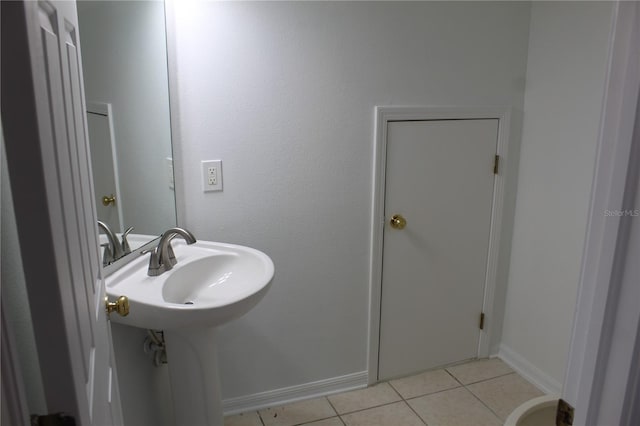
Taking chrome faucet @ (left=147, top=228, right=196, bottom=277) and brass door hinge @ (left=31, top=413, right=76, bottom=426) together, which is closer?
brass door hinge @ (left=31, top=413, right=76, bottom=426)

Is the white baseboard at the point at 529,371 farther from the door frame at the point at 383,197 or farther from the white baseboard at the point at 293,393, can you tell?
the white baseboard at the point at 293,393

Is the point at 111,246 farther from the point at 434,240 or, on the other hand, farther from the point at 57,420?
the point at 434,240

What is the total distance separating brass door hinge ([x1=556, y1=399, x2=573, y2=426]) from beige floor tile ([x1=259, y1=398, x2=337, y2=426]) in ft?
5.25

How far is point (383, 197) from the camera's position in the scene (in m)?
2.25

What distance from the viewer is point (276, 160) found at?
2037 millimetres

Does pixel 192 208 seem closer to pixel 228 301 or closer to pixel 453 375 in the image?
pixel 228 301

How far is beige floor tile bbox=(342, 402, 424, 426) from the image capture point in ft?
7.14

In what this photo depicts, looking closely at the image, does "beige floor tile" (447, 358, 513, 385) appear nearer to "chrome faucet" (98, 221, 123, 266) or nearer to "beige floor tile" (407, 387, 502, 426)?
"beige floor tile" (407, 387, 502, 426)

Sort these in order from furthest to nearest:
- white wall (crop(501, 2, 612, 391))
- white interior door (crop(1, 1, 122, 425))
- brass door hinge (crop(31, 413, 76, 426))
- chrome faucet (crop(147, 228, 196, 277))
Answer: white wall (crop(501, 2, 612, 391)), chrome faucet (crop(147, 228, 196, 277)), brass door hinge (crop(31, 413, 76, 426)), white interior door (crop(1, 1, 122, 425))

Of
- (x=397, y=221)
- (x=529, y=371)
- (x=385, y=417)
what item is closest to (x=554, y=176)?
(x=397, y=221)

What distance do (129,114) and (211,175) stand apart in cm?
39

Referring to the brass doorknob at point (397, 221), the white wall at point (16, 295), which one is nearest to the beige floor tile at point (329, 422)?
the brass doorknob at point (397, 221)

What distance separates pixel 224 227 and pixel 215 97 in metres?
0.55

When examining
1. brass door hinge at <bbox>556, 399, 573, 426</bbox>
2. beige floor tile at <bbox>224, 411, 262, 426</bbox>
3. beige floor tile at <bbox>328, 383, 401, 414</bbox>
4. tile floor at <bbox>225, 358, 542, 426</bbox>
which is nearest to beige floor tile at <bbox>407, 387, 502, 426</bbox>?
tile floor at <bbox>225, 358, 542, 426</bbox>
